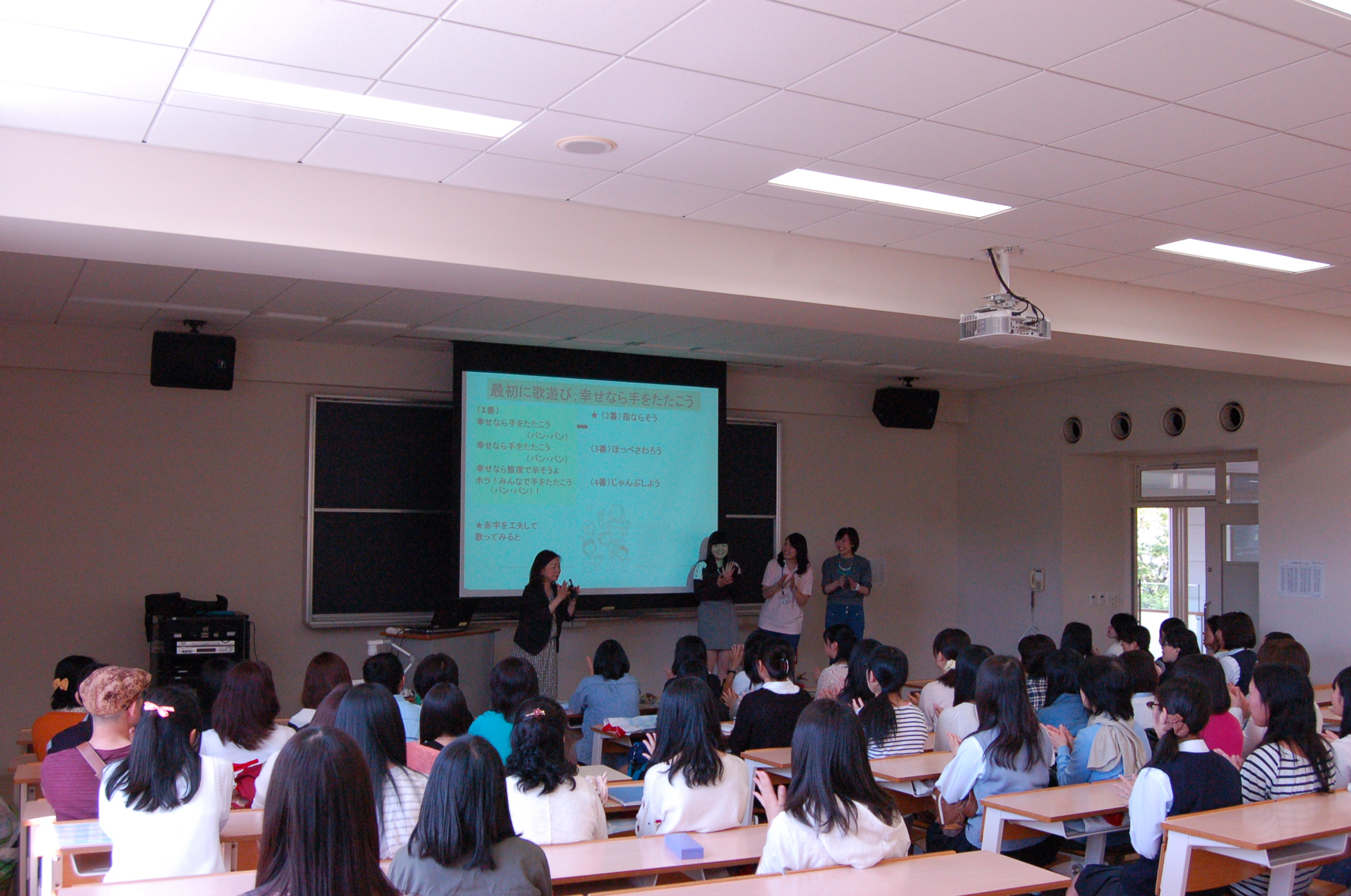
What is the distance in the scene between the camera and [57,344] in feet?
24.2

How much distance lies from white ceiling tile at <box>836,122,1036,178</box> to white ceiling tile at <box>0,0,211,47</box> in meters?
2.18

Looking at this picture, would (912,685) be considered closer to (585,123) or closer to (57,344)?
(585,123)

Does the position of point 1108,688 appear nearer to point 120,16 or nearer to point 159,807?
Answer: point 159,807

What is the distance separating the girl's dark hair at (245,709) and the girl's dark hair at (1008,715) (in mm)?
2594

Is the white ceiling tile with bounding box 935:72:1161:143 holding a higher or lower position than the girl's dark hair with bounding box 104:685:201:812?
higher

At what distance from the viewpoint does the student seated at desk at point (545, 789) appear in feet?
10.4

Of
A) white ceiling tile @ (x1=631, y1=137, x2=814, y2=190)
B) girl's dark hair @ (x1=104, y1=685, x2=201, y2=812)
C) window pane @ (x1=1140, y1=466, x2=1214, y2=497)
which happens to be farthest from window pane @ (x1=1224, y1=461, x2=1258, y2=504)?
girl's dark hair @ (x1=104, y1=685, x2=201, y2=812)

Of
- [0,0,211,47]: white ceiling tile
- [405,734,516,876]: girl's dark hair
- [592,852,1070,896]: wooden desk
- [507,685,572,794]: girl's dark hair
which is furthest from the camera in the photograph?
[507,685,572,794]: girl's dark hair

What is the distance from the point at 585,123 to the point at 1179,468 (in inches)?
297

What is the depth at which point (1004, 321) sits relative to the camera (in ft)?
16.8

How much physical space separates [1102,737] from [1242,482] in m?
5.66

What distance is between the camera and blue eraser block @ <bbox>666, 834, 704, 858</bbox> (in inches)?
118

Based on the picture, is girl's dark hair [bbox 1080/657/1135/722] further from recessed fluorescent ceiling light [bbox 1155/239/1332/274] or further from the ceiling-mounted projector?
recessed fluorescent ceiling light [bbox 1155/239/1332/274]

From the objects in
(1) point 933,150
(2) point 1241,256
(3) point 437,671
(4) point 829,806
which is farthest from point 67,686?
(2) point 1241,256
